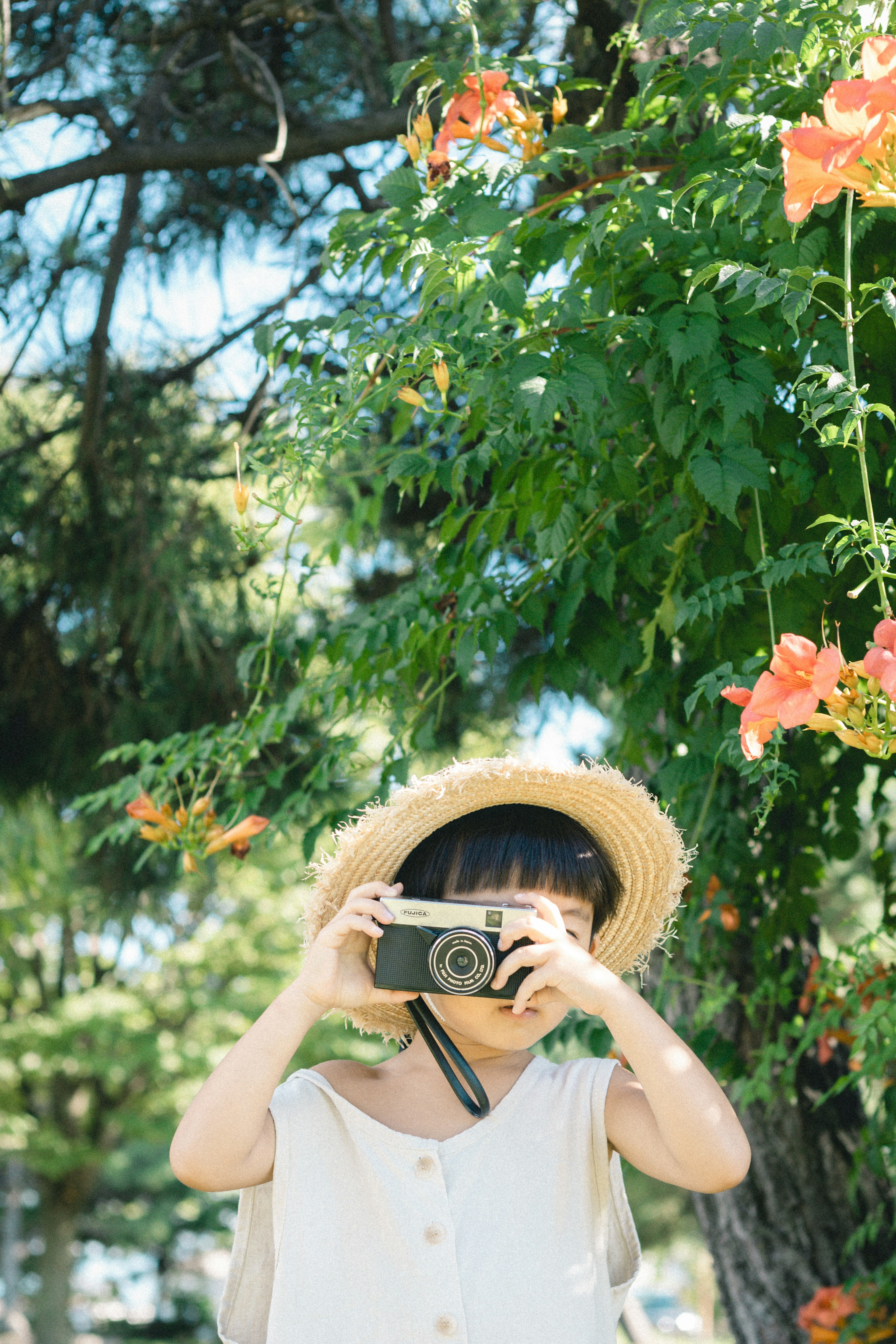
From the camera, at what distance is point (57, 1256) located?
36.5 feet

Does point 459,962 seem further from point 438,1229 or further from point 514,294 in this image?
point 514,294

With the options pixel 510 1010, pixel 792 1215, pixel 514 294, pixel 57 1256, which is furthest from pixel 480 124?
pixel 57 1256

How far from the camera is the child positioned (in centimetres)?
114

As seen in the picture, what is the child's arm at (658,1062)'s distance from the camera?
1124mm

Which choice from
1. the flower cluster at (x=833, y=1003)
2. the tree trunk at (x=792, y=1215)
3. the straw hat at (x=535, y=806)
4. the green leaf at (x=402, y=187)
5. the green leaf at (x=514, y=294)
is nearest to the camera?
the straw hat at (x=535, y=806)

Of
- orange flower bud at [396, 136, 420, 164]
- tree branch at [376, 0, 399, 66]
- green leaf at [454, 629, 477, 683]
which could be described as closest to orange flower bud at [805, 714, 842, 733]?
green leaf at [454, 629, 477, 683]

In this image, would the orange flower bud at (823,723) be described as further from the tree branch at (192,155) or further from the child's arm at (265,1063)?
the tree branch at (192,155)

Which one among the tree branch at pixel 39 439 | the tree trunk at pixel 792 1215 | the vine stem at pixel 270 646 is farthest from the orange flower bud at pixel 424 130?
the tree trunk at pixel 792 1215

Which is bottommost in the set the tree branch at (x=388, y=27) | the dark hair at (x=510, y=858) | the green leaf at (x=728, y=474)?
the dark hair at (x=510, y=858)

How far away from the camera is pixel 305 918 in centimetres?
139

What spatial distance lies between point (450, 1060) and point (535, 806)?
309 millimetres

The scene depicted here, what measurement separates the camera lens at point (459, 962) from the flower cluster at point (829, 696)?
33 centimetres

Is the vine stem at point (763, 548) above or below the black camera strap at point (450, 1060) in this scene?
above

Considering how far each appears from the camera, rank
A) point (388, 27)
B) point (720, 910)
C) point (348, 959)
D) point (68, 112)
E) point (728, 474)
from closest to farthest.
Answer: point (348, 959) < point (728, 474) < point (720, 910) < point (68, 112) < point (388, 27)
